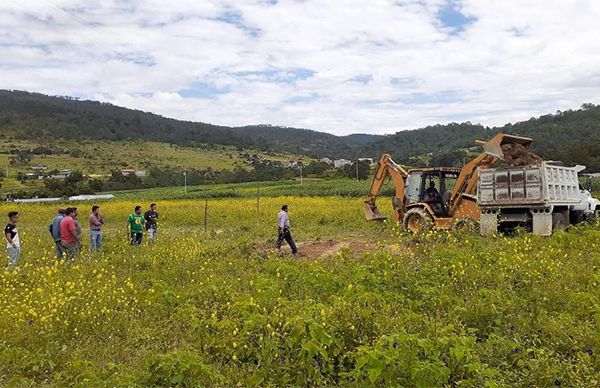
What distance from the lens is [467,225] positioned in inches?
619

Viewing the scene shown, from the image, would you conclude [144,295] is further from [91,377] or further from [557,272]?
[557,272]

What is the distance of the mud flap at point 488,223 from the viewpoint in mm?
14867

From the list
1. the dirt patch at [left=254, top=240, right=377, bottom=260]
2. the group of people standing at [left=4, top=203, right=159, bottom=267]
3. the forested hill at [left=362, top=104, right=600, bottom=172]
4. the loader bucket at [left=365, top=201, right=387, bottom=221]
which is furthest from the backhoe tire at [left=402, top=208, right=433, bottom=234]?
the forested hill at [left=362, top=104, right=600, bottom=172]

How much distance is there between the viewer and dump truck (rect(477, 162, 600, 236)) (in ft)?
46.6

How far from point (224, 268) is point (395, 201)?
9145mm

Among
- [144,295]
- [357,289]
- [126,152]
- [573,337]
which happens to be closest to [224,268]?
[144,295]

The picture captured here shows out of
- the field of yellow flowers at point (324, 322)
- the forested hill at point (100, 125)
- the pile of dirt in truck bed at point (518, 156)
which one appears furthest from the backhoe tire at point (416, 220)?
the forested hill at point (100, 125)

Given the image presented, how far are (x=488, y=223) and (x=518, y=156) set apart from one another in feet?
7.18

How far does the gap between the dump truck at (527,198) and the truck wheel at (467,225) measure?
404 mm

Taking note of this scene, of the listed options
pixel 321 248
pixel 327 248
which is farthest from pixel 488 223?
pixel 321 248

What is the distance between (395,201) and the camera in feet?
62.0

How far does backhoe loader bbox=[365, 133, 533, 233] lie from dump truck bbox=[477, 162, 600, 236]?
2.11 ft

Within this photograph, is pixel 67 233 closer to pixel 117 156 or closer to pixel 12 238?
pixel 12 238

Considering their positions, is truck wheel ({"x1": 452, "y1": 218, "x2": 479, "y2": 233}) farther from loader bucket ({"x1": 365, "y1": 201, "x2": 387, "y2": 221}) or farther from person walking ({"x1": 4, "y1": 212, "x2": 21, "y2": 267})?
→ person walking ({"x1": 4, "y1": 212, "x2": 21, "y2": 267})
